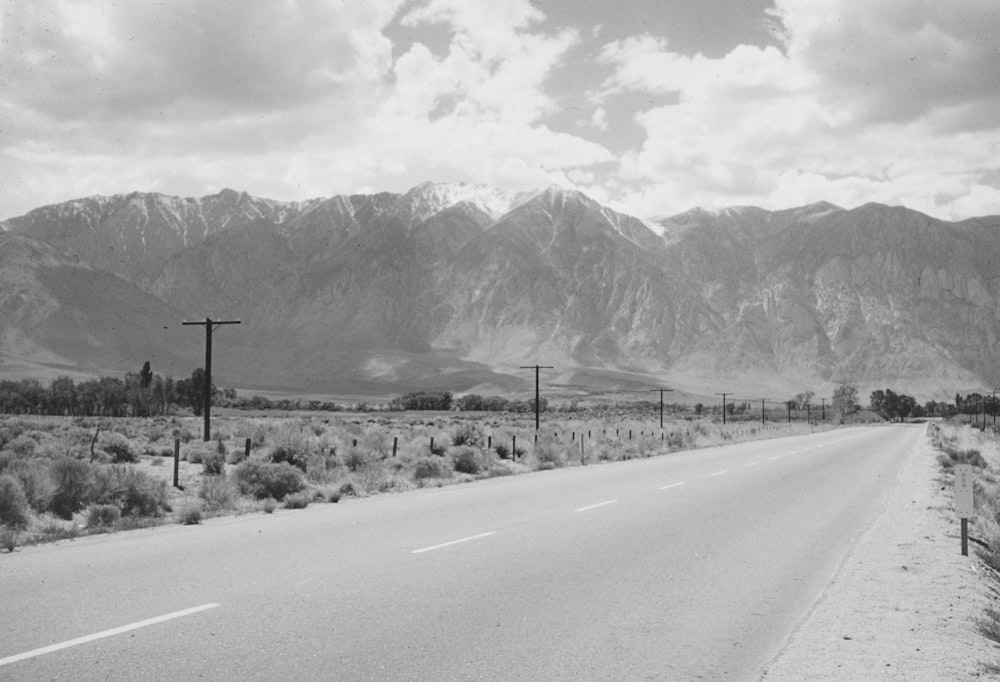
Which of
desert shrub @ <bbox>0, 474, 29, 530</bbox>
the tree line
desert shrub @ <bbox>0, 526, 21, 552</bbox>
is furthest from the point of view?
the tree line

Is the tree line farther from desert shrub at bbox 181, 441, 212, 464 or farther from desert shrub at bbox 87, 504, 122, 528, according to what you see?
desert shrub at bbox 87, 504, 122, 528

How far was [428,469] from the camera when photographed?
76.7 feet

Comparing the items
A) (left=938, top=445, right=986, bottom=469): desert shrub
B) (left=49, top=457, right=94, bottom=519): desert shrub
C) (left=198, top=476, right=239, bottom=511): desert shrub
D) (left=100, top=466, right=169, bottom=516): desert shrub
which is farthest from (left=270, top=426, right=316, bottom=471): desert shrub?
Result: (left=938, top=445, right=986, bottom=469): desert shrub

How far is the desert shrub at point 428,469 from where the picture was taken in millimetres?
23125

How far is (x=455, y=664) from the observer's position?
611 cm

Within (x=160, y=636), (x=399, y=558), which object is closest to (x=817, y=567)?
(x=399, y=558)

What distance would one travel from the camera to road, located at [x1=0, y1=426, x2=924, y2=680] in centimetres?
618

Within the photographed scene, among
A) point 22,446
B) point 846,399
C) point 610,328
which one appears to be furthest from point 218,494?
point 610,328

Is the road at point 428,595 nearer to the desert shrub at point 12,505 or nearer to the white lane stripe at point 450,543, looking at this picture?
the white lane stripe at point 450,543

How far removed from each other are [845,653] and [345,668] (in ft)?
11.5

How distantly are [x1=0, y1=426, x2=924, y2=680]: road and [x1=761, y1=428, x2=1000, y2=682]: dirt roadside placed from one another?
0.28 m

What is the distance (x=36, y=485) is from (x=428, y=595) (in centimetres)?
999

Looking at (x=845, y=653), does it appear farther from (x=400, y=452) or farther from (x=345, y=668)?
(x=400, y=452)

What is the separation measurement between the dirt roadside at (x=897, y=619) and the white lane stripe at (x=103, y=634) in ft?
14.2
